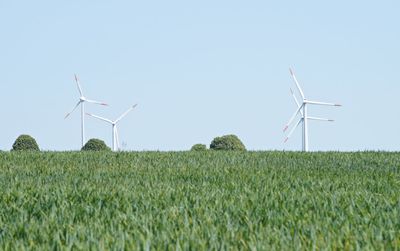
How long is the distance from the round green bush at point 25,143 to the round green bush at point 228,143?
1061cm

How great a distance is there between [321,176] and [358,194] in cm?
391

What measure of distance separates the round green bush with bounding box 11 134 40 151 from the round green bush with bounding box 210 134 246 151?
10.6 m

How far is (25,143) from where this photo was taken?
44062 millimetres

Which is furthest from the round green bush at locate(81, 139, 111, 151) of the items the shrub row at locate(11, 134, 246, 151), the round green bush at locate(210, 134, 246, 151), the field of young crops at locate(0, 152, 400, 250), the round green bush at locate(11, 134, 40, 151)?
the field of young crops at locate(0, 152, 400, 250)

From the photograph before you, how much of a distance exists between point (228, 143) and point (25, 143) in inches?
470

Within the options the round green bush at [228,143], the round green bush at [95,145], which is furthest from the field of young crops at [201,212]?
the round green bush at [95,145]

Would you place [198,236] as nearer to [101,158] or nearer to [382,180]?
[382,180]

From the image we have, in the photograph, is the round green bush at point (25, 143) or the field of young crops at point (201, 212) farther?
the round green bush at point (25, 143)

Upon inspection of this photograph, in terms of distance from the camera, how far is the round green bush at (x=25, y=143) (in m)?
44.0

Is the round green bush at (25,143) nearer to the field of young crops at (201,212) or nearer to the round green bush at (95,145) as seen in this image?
the round green bush at (95,145)

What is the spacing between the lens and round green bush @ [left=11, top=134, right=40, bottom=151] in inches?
1731

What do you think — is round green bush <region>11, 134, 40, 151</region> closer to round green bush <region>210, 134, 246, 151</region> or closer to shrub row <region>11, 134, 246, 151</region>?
shrub row <region>11, 134, 246, 151</region>

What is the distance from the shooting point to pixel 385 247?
6.16 metres

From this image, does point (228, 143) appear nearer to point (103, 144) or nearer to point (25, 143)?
point (103, 144)
